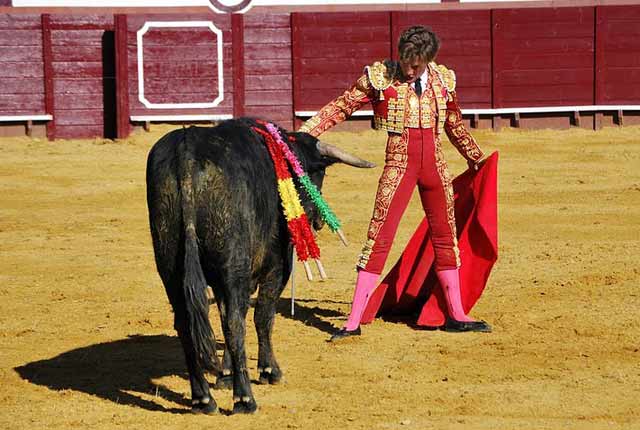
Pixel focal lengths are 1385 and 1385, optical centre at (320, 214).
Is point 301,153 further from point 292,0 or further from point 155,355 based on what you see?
point 292,0

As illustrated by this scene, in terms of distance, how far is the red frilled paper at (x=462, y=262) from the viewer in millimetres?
6121

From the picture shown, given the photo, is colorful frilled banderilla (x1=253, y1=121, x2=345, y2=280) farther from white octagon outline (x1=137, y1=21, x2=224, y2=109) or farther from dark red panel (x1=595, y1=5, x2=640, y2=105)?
dark red panel (x1=595, y1=5, x2=640, y2=105)

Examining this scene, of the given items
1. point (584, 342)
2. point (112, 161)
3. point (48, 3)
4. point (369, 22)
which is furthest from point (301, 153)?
point (48, 3)

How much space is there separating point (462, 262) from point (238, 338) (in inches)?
77.5

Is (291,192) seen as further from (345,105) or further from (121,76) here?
(121,76)

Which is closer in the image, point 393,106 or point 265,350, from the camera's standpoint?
point 265,350

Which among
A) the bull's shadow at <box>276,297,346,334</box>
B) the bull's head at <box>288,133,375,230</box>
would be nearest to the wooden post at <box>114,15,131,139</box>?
the bull's shadow at <box>276,297,346,334</box>

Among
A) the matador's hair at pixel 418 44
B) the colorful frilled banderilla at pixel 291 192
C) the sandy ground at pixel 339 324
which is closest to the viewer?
the sandy ground at pixel 339 324

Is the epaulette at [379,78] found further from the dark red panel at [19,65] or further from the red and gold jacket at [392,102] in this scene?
the dark red panel at [19,65]

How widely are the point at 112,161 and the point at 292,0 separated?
3.70 m

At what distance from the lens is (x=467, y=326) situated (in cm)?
586

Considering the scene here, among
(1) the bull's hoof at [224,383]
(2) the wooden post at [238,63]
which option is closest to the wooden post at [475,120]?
(2) the wooden post at [238,63]

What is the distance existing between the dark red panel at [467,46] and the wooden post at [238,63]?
1.43m

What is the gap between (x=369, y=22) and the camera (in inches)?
510
